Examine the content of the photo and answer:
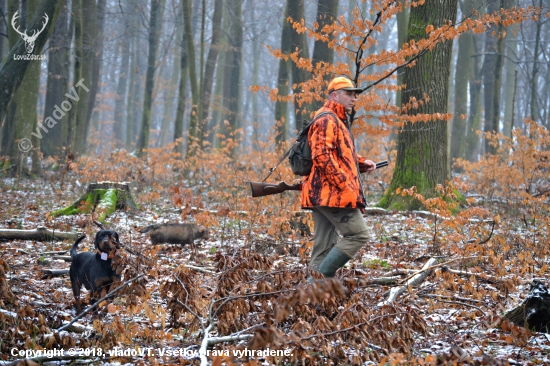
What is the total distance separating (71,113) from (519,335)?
602 inches

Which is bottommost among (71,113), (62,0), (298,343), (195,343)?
(195,343)

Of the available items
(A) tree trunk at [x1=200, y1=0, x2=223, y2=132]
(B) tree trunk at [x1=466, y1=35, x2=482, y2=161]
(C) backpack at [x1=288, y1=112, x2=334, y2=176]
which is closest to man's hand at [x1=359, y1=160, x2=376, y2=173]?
(C) backpack at [x1=288, y1=112, x2=334, y2=176]

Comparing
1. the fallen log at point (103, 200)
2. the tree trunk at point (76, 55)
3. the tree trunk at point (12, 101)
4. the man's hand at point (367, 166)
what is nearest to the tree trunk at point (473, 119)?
the tree trunk at point (76, 55)

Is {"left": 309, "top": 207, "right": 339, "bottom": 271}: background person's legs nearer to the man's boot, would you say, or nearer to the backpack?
the man's boot

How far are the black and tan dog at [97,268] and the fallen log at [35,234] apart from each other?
280 cm

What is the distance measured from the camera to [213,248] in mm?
→ 7711

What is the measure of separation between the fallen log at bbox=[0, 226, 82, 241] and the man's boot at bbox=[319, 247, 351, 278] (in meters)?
4.58

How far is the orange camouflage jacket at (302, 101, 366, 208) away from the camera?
173 inches

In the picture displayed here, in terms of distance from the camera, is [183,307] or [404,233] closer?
[183,307]

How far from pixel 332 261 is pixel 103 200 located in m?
6.69

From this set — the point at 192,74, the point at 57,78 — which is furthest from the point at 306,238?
the point at 57,78

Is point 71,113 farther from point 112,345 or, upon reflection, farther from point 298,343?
point 298,343

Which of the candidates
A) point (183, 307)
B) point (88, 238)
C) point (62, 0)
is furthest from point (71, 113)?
point (183, 307)

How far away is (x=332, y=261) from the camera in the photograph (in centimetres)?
449
